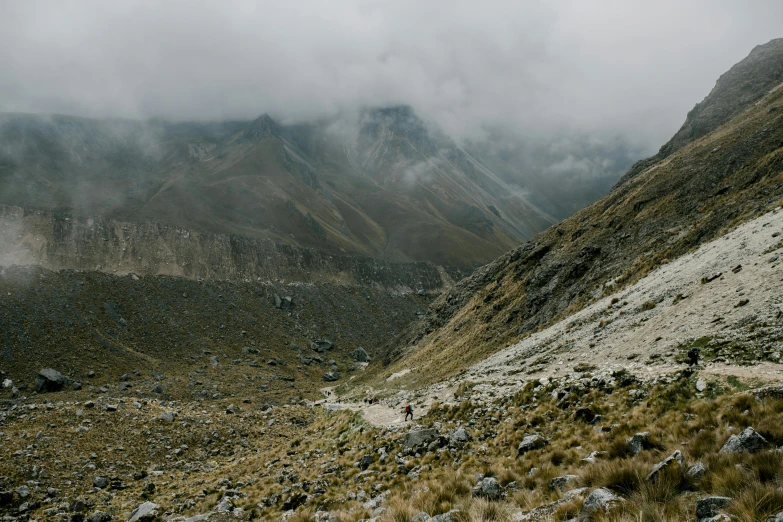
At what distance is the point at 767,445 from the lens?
667 cm

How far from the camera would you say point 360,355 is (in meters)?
94.5

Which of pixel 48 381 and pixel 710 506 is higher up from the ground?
pixel 48 381

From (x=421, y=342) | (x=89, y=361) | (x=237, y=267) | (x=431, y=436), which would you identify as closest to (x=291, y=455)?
(x=431, y=436)

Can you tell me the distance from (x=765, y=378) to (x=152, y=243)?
13150 cm

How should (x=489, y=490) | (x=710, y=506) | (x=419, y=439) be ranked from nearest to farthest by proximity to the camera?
(x=710, y=506)
(x=489, y=490)
(x=419, y=439)

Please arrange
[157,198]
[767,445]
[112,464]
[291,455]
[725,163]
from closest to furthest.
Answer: [767,445] < [291,455] < [112,464] < [725,163] < [157,198]

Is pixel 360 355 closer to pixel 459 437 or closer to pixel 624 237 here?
pixel 624 237

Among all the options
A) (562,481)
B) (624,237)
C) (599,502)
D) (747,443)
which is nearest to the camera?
(599,502)

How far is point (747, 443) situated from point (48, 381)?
74402mm

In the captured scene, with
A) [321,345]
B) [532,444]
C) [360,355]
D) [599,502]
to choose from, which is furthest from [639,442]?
[321,345]

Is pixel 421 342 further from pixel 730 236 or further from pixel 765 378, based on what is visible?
pixel 765 378

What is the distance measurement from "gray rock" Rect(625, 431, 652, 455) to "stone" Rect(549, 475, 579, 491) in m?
1.71

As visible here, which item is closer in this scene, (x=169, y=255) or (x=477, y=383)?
(x=477, y=383)

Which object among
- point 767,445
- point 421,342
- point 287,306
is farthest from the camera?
point 287,306
